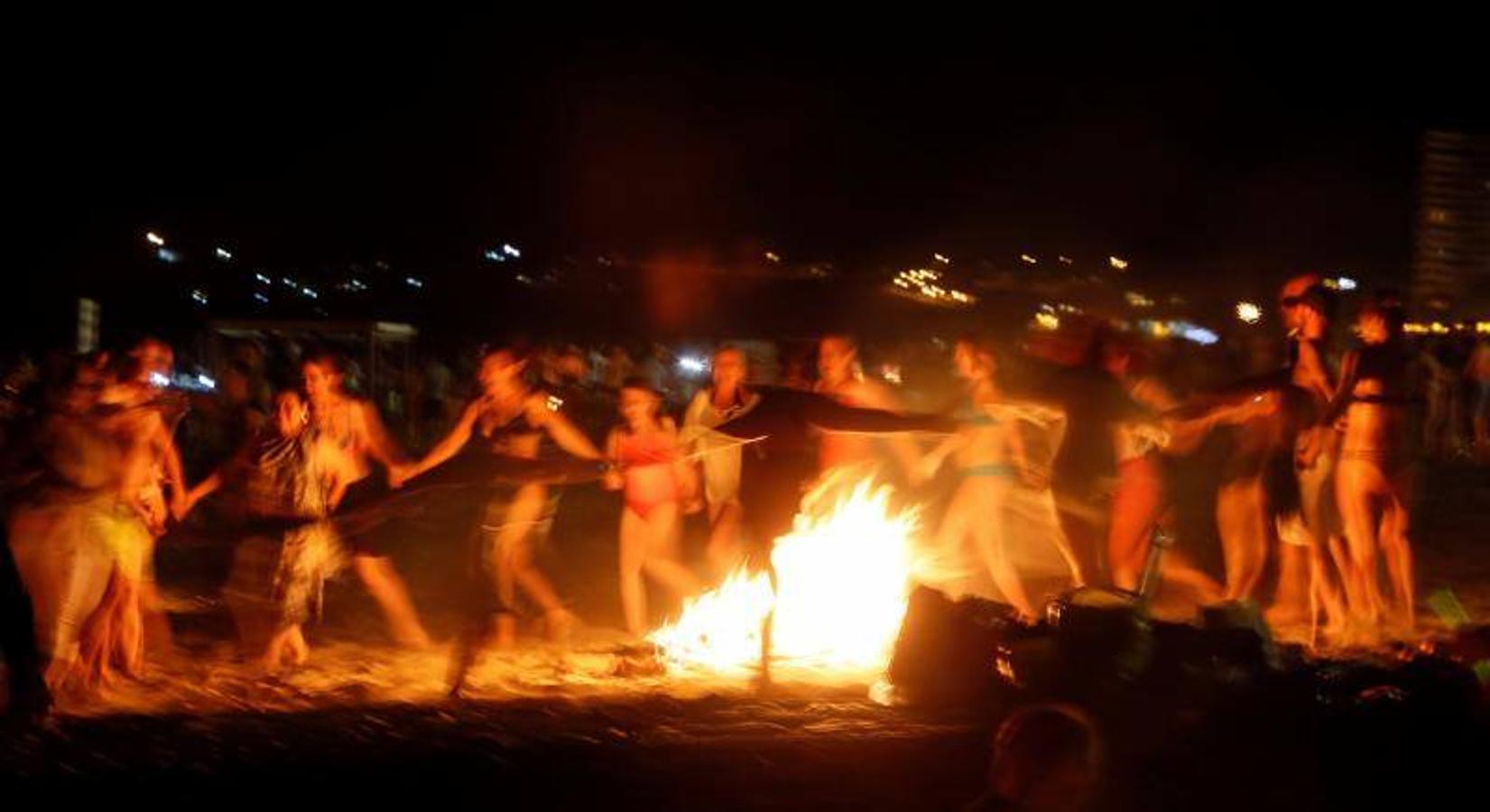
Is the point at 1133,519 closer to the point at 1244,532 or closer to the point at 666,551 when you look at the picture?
the point at 1244,532

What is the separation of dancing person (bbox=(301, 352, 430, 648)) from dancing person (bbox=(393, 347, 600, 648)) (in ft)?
0.65

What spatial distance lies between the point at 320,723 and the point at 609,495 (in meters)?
8.57

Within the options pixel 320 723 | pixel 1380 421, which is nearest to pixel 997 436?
pixel 1380 421

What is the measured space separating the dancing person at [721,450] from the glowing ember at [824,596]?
0.94 ft

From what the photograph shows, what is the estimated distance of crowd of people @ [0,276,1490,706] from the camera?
686 cm

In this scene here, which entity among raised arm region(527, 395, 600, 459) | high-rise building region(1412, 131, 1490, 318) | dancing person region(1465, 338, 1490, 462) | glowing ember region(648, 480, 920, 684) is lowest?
glowing ember region(648, 480, 920, 684)

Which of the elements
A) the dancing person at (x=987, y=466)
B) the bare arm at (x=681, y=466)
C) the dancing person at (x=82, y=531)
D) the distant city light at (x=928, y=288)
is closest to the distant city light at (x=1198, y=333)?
the distant city light at (x=928, y=288)

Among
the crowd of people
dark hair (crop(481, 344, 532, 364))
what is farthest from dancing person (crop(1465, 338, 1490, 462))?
dark hair (crop(481, 344, 532, 364))

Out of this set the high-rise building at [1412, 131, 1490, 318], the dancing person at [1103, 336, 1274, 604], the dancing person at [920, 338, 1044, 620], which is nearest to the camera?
the dancing person at [920, 338, 1044, 620]

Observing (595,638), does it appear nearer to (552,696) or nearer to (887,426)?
(552,696)

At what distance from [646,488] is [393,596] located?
149 centimetres

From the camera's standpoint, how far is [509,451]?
760 centimetres

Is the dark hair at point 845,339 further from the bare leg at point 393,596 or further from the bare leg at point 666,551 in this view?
the bare leg at point 393,596

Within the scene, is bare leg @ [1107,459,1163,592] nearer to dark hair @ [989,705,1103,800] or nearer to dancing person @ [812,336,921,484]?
dancing person @ [812,336,921,484]
